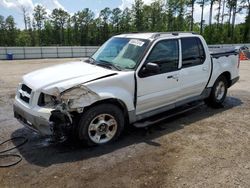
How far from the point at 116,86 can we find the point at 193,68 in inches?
80.6

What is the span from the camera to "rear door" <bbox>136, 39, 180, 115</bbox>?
493cm

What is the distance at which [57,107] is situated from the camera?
4105 mm

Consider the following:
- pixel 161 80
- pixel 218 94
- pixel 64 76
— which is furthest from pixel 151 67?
pixel 218 94

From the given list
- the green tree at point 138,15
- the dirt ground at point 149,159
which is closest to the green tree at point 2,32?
the green tree at point 138,15

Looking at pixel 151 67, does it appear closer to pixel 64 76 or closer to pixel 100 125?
pixel 100 125

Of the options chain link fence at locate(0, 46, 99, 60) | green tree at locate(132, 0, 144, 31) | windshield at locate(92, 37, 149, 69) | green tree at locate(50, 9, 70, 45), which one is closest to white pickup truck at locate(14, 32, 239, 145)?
windshield at locate(92, 37, 149, 69)

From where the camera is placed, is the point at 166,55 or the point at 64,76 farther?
the point at 166,55

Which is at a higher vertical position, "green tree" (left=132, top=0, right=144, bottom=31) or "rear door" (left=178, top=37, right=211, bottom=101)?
"green tree" (left=132, top=0, right=144, bottom=31)

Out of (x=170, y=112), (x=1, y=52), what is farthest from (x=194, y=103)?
(x=1, y=52)

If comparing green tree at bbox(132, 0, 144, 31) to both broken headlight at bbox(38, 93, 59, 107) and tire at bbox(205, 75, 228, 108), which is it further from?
broken headlight at bbox(38, 93, 59, 107)

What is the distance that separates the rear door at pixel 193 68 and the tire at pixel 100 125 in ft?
5.54

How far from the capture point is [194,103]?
639 cm

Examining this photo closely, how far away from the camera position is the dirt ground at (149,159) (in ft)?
11.8

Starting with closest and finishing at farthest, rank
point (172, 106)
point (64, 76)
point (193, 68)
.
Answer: point (64, 76) < point (172, 106) < point (193, 68)
